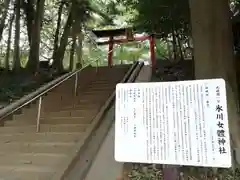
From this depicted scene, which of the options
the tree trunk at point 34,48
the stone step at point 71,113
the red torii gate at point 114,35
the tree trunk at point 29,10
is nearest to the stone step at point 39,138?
the stone step at point 71,113

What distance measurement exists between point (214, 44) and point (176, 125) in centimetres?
233

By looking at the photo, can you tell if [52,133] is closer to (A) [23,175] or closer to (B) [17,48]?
(A) [23,175]

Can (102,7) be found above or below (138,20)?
above

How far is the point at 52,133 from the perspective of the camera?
552 cm

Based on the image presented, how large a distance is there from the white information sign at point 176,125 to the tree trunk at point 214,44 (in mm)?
1844

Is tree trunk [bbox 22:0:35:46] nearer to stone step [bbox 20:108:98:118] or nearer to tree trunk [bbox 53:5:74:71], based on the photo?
tree trunk [bbox 53:5:74:71]

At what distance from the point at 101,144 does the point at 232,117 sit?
1.88m

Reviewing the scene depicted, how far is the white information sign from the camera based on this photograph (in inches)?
106

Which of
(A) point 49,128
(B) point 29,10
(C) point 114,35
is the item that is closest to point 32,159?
(A) point 49,128

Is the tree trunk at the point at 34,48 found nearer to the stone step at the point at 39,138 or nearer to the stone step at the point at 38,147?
the stone step at the point at 39,138

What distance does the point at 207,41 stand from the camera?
4.77m

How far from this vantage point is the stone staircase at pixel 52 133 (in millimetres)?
4367

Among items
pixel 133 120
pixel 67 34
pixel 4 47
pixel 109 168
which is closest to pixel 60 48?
pixel 67 34

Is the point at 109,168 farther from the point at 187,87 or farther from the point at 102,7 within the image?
the point at 102,7
